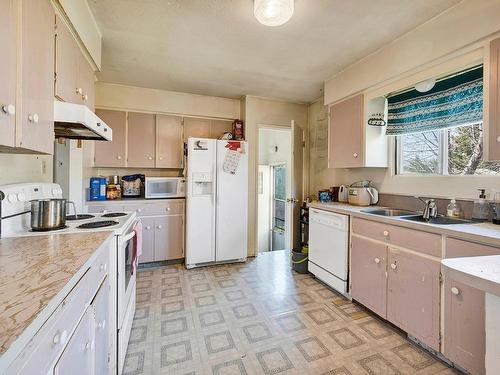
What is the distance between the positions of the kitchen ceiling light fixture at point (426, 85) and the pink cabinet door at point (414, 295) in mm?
1398

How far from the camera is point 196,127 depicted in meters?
3.69

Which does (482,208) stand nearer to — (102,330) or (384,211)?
(384,211)

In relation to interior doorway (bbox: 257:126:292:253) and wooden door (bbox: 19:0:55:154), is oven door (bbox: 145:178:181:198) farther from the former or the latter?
interior doorway (bbox: 257:126:292:253)

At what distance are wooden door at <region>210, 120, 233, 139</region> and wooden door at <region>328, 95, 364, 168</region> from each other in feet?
5.20

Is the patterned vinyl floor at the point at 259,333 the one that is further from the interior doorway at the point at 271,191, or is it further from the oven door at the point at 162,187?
the interior doorway at the point at 271,191

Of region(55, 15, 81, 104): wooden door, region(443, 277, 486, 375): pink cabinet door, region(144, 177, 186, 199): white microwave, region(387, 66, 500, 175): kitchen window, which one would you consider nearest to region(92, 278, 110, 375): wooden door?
region(55, 15, 81, 104): wooden door

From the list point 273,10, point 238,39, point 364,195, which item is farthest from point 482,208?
point 238,39

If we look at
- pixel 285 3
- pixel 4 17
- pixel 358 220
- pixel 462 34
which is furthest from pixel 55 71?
pixel 462 34

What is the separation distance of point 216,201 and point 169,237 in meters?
0.79

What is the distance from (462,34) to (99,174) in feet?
13.3

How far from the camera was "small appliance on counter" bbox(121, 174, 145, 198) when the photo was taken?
3.38 m

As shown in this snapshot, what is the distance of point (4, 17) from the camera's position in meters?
0.91

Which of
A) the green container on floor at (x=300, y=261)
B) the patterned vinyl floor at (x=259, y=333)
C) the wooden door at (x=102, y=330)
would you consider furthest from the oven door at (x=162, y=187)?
the wooden door at (x=102, y=330)

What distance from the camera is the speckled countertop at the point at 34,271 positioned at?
1.83 feet
